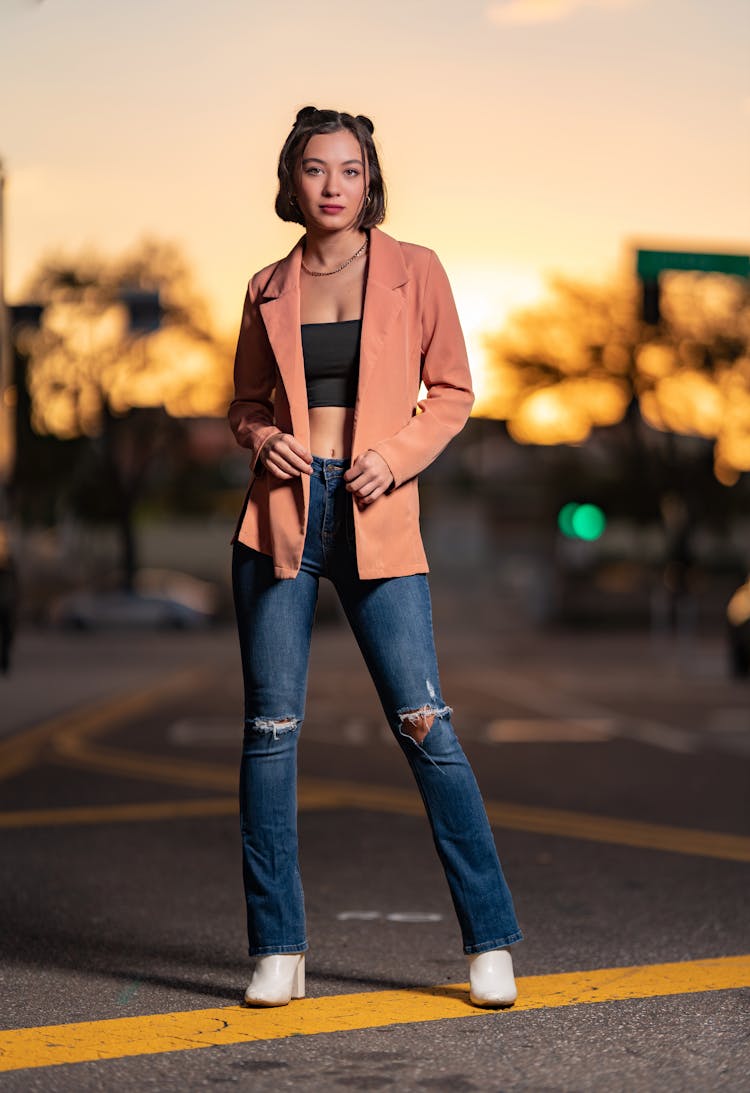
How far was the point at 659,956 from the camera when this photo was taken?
4.97 m

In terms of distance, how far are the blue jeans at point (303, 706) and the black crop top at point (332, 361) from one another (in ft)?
0.48

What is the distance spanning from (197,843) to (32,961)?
2439mm

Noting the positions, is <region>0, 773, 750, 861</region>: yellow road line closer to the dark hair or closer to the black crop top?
the black crop top

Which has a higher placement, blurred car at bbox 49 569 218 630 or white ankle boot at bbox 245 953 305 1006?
white ankle boot at bbox 245 953 305 1006

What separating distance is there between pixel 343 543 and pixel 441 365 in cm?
49

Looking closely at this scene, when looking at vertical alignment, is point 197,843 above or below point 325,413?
below

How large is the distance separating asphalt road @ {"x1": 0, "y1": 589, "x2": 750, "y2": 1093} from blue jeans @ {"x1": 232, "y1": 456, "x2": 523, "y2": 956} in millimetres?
237

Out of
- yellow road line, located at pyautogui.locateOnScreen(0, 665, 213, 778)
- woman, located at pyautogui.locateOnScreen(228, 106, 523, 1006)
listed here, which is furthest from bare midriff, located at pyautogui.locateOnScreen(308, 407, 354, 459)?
yellow road line, located at pyautogui.locateOnScreen(0, 665, 213, 778)

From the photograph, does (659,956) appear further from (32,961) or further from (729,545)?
(729,545)

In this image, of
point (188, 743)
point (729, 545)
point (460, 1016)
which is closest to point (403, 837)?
point (460, 1016)

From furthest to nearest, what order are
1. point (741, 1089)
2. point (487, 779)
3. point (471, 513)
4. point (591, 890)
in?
1. point (471, 513)
2. point (487, 779)
3. point (591, 890)
4. point (741, 1089)

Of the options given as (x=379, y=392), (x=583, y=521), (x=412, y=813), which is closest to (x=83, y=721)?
(x=412, y=813)

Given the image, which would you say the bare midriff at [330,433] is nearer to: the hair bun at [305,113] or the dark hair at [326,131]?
the dark hair at [326,131]

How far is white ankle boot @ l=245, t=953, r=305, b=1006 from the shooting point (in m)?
4.24
